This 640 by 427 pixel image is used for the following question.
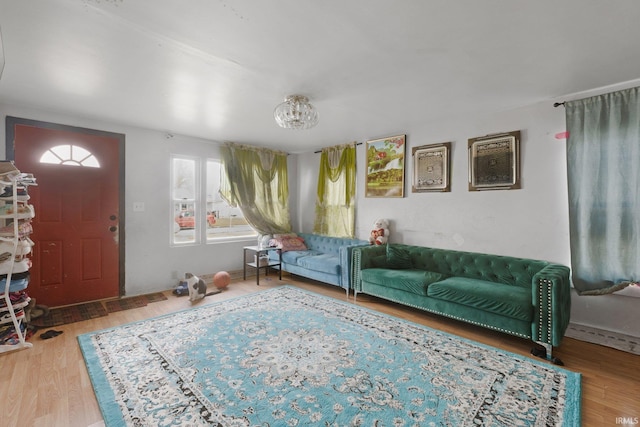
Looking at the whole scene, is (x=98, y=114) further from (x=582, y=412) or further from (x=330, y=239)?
(x=582, y=412)

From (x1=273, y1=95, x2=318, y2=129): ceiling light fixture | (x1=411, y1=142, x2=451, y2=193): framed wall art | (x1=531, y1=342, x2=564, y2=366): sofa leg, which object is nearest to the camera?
(x1=531, y1=342, x2=564, y2=366): sofa leg

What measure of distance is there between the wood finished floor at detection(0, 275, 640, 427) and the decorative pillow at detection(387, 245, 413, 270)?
28.3 inches

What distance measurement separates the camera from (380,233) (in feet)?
14.2

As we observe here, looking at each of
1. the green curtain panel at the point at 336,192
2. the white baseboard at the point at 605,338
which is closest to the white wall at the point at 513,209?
the white baseboard at the point at 605,338

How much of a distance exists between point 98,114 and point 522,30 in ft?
14.3

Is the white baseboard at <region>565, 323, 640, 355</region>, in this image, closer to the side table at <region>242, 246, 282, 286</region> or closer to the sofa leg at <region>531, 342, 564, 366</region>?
the sofa leg at <region>531, 342, 564, 366</region>

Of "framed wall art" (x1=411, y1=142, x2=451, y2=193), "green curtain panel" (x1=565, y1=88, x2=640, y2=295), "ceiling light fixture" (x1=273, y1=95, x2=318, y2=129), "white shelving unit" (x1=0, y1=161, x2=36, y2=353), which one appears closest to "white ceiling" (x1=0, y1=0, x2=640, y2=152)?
"ceiling light fixture" (x1=273, y1=95, x2=318, y2=129)

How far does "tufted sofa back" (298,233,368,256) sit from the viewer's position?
16.0 feet

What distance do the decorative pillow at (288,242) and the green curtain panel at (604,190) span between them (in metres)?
3.80

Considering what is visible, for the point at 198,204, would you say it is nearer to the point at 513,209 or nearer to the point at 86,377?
the point at 86,377

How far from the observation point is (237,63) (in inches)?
90.2

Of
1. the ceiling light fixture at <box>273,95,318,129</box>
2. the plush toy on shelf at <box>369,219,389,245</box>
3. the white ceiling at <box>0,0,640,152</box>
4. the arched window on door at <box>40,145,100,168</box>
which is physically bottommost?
the plush toy on shelf at <box>369,219,389,245</box>

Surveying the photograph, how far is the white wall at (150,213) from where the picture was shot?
13.3 ft

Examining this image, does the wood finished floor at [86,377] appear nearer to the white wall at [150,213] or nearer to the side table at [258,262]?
the white wall at [150,213]
